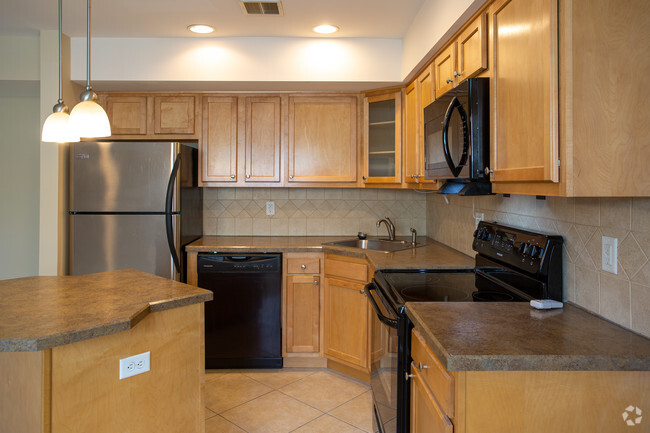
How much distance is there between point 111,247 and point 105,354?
1.86 meters

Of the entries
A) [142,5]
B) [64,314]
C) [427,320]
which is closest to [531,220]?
[427,320]

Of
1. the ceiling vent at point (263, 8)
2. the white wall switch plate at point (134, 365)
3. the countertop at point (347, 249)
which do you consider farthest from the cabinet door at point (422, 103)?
the white wall switch plate at point (134, 365)

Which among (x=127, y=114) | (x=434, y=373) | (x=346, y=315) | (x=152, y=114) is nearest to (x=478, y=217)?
(x=346, y=315)

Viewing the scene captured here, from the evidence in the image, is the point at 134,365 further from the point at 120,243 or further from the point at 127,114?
the point at 127,114

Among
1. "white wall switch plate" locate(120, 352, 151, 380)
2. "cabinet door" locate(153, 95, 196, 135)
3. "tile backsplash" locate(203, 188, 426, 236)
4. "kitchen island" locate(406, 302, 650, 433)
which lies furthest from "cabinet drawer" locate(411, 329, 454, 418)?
"cabinet door" locate(153, 95, 196, 135)

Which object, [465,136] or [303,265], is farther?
[303,265]

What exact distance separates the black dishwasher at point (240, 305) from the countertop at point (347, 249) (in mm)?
67

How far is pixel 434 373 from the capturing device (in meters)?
1.38

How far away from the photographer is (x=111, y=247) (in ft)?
10.5

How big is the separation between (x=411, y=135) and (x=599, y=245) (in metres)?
1.71

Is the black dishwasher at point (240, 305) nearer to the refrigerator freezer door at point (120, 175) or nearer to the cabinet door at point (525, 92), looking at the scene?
the refrigerator freezer door at point (120, 175)

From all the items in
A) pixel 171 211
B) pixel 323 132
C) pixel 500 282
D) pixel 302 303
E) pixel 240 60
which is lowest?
pixel 302 303

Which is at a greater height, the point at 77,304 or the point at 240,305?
the point at 77,304

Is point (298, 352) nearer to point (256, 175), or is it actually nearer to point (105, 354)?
point (256, 175)
